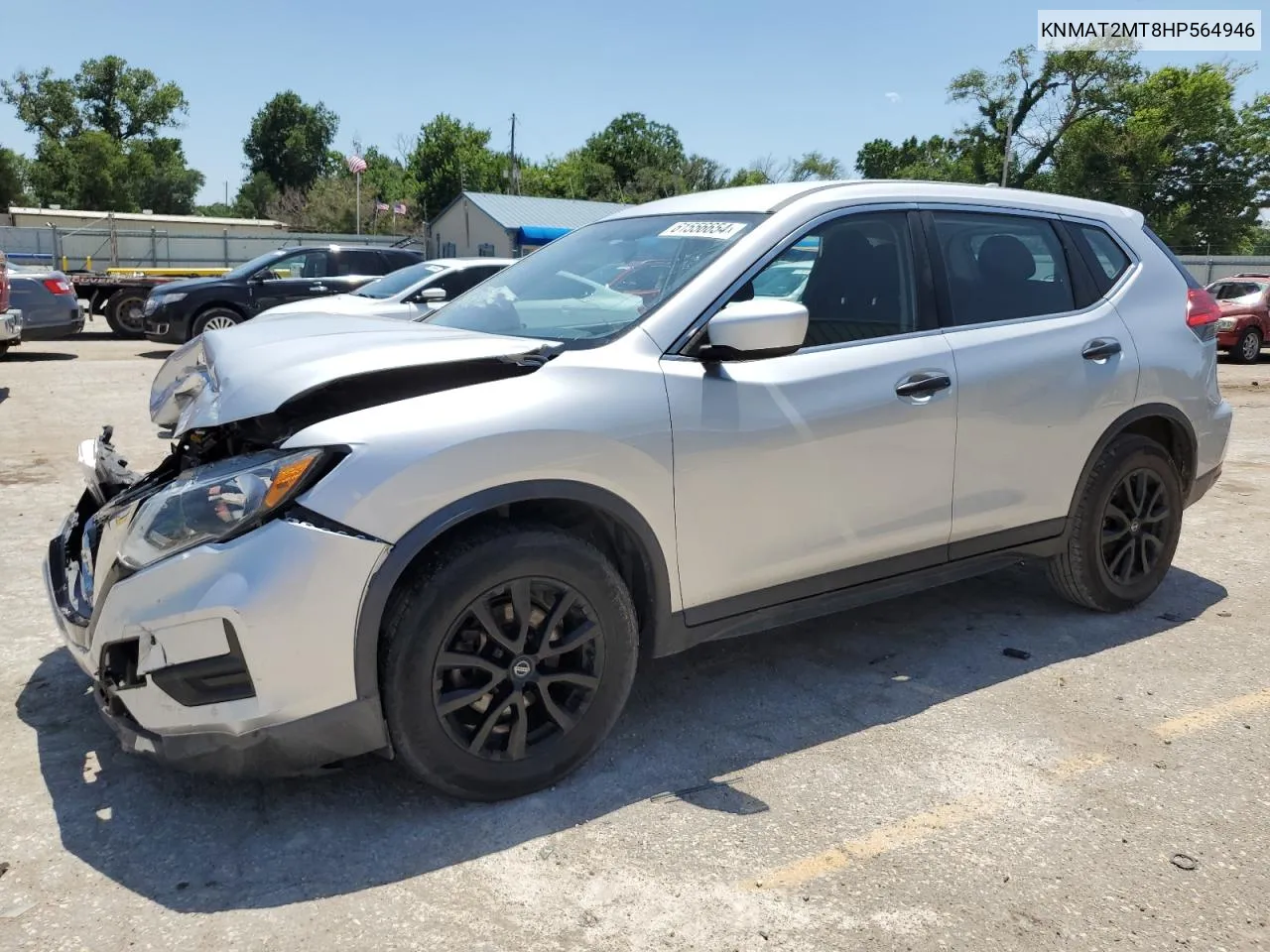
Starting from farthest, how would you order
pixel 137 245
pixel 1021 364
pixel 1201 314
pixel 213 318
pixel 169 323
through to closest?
pixel 137 245, pixel 213 318, pixel 169 323, pixel 1201 314, pixel 1021 364

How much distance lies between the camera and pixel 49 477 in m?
6.69

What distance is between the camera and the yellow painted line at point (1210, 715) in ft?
11.2

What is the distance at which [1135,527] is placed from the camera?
4402 millimetres

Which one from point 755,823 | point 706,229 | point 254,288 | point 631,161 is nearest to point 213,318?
point 254,288

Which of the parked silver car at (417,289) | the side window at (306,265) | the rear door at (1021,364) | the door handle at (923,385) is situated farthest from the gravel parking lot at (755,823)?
the side window at (306,265)

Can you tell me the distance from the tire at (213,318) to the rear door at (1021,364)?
12189 millimetres

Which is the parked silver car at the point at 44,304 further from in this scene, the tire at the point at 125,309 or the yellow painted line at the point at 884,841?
the yellow painted line at the point at 884,841

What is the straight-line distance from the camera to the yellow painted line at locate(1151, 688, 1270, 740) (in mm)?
3420

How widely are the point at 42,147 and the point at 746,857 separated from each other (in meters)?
79.5

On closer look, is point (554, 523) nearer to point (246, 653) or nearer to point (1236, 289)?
point (246, 653)

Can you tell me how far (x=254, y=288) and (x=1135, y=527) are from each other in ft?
42.1

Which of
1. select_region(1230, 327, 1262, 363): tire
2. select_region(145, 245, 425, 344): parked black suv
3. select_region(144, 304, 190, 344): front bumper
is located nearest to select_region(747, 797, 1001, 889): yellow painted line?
select_region(145, 245, 425, 344): parked black suv

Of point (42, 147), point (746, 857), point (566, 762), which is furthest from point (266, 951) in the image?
point (42, 147)

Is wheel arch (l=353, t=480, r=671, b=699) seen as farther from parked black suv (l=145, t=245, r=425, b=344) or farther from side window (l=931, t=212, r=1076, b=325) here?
parked black suv (l=145, t=245, r=425, b=344)
